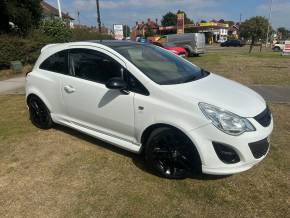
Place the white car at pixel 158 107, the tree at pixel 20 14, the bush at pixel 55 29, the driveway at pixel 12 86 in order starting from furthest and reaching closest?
the bush at pixel 55 29 < the tree at pixel 20 14 < the driveway at pixel 12 86 < the white car at pixel 158 107

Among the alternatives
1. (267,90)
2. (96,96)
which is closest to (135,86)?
(96,96)

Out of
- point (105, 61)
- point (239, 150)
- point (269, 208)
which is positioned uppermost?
point (105, 61)

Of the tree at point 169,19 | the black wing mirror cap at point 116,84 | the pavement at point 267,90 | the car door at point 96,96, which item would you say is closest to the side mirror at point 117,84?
the black wing mirror cap at point 116,84

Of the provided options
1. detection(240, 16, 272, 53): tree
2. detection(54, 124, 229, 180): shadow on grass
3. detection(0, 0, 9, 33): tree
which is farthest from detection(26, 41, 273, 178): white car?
detection(240, 16, 272, 53): tree

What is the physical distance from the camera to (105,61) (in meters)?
4.44

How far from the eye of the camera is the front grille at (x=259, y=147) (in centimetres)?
356

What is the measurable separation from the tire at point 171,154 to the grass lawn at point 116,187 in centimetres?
14

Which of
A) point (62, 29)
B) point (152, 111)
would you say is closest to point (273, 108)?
point (152, 111)

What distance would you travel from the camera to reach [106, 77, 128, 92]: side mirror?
399 cm

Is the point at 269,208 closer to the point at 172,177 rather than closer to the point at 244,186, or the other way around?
the point at 244,186

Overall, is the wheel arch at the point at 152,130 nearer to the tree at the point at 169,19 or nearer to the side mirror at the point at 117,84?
the side mirror at the point at 117,84

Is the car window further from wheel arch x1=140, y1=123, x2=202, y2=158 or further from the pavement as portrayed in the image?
the pavement

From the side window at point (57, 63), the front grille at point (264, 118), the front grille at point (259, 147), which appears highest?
the side window at point (57, 63)

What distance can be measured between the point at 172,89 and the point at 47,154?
230 cm
